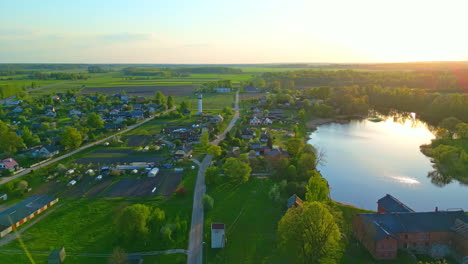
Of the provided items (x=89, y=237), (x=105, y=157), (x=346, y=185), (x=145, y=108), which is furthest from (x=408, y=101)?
(x=89, y=237)

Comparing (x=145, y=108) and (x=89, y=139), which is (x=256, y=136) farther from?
(x=145, y=108)

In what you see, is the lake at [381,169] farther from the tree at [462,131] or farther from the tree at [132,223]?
the tree at [132,223]

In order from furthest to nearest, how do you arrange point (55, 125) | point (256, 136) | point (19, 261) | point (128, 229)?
point (55, 125) → point (256, 136) → point (128, 229) → point (19, 261)

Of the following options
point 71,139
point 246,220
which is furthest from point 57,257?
point 71,139

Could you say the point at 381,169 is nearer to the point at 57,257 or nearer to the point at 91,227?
the point at 91,227

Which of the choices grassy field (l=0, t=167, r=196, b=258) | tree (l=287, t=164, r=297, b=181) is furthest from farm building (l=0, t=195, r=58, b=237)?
tree (l=287, t=164, r=297, b=181)

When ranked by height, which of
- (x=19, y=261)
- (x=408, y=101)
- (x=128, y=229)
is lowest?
(x=19, y=261)
